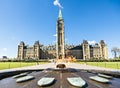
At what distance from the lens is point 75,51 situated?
16525 cm

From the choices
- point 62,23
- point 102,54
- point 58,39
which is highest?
point 62,23

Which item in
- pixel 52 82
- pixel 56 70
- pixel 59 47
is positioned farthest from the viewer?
pixel 59 47

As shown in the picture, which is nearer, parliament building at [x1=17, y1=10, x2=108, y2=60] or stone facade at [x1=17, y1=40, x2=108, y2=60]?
parliament building at [x1=17, y1=10, x2=108, y2=60]

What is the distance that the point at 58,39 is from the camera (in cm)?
14550

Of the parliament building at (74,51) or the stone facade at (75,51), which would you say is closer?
the parliament building at (74,51)

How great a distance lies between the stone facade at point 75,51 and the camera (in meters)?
165

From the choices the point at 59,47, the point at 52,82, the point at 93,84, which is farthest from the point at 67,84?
the point at 59,47

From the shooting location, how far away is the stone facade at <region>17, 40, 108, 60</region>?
164625 mm

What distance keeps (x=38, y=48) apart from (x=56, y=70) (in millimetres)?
162812

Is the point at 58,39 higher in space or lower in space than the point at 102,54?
higher

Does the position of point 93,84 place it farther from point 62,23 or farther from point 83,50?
point 83,50

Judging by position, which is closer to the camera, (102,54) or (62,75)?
(62,75)

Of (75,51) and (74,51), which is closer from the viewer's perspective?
(74,51)

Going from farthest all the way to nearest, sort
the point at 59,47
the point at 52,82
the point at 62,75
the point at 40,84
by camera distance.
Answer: the point at 59,47 < the point at 62,75 < the point at 52,82 < the point at 40,84
